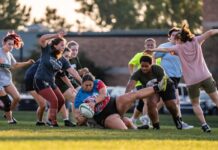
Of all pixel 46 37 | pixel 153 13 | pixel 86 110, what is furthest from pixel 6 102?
pixel 153 13

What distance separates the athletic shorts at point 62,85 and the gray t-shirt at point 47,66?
159cm

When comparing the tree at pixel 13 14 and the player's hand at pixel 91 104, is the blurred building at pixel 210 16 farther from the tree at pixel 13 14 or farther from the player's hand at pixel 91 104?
the player's hand at pixel 91 104

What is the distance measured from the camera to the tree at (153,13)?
10306 cm

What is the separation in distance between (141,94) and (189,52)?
1.18 meters

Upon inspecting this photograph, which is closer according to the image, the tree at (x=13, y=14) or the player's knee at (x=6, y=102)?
the player's knee at (x=6, y=102)

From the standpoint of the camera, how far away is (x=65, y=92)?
20984 mm

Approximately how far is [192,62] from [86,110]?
2.14m

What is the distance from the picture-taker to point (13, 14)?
103062mm

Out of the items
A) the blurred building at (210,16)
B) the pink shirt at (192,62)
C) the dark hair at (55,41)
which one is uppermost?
the dark hair at (55,41)

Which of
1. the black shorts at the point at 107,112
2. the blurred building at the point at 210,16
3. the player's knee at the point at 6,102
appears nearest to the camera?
the black shorts at the point at 107,112

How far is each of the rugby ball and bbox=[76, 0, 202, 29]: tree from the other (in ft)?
278

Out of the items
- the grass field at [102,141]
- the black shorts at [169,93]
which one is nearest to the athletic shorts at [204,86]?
the black shorts at [169,93]

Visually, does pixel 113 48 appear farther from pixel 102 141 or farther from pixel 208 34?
pixel 102 141
